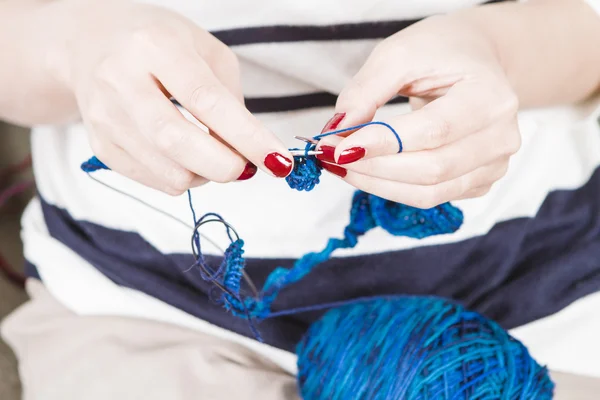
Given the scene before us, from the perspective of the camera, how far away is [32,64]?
512mm

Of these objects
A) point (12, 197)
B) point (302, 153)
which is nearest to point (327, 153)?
point (302, 153)

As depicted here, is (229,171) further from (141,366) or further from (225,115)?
(141,366)

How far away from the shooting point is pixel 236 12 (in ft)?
1.84

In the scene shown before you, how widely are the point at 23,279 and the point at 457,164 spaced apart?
30.2 inches

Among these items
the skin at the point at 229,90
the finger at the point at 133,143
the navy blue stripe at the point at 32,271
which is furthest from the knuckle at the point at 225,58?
the navy blue stripe at the point at 32,271

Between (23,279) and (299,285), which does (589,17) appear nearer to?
(299,285)

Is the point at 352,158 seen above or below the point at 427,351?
above

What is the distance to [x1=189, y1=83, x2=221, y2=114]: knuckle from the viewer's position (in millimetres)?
384

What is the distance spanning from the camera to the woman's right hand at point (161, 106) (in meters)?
0.38

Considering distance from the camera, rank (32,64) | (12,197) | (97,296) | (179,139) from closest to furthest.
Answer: (179,139), (32,64), (97,296), (12,197)

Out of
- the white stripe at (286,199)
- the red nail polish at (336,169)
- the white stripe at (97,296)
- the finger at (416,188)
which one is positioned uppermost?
the red nail polish at (336,169)

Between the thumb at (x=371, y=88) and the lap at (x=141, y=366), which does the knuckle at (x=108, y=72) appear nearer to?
the thumb at (x=371, y=88)

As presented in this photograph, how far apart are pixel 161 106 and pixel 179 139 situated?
30mm

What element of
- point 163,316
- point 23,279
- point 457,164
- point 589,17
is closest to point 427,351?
point 457,164
